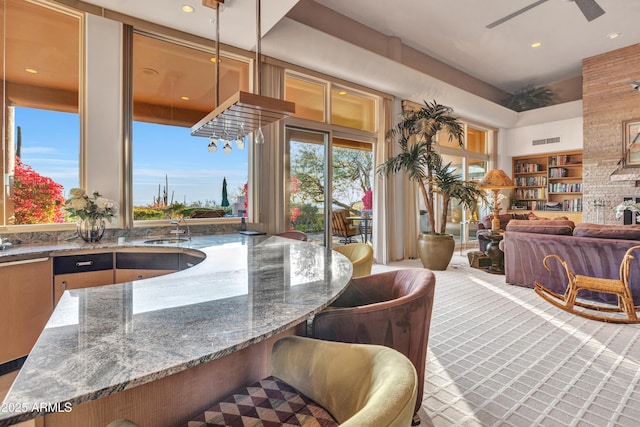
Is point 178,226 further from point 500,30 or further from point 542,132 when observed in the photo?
point 542,132

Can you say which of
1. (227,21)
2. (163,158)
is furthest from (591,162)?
(163,158)

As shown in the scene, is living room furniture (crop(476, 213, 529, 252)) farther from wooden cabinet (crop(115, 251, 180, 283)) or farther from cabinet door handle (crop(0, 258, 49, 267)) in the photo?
cabinet door handle (crop(0, 258, 49, 267))

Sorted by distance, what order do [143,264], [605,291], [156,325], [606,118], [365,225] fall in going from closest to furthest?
[156,325] → [143,264] → [605,291] → [365,225] → [606,118]

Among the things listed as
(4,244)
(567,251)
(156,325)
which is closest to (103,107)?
(4,244)

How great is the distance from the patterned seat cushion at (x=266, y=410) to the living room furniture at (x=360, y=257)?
1.24m

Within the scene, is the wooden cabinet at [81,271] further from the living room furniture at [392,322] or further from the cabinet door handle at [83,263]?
the living room furniture at [392,322]

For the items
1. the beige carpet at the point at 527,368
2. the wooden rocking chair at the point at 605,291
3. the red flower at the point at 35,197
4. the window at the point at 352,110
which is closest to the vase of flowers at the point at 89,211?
the red flower at the point at 35,197

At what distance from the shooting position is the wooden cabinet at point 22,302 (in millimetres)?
2246

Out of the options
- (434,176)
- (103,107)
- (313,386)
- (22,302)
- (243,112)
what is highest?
(103,107)

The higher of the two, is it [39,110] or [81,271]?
[39,110]

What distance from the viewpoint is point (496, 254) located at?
5258 millimetres

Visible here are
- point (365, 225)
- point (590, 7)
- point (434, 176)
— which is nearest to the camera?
point (590, 7)

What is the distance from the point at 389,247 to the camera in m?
6.04

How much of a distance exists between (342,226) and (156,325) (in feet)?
15.7
